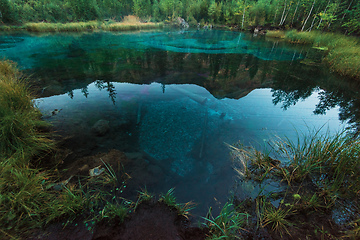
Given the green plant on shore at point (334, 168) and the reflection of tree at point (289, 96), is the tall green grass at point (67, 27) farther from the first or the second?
the green plant on shore at point (334, 168)

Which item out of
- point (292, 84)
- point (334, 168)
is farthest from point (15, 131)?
point (292, 84)

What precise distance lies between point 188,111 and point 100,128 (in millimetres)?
3137

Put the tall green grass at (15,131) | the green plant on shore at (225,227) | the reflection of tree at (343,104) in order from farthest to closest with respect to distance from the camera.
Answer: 1. the reflection of tree at (343,104)
2. the tall green grass at (15,131)
3. the green plant on shore at (225,227)

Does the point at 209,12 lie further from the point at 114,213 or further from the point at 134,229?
the point at 134,229

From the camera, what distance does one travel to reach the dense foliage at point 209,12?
896 inches

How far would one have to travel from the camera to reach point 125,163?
352cm

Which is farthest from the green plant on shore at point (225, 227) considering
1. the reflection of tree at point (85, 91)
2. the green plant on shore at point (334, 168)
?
the reflection of tree at point (85, 91)

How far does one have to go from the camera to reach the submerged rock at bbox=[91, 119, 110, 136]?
4426mm

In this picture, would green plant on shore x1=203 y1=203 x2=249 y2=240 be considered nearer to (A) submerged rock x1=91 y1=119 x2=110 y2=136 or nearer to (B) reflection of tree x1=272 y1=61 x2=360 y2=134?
(A) submerged rock x1=91 y1=119 x2=110 y2=136

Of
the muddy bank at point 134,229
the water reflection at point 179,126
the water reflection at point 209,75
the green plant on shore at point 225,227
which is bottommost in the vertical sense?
the water reflection at point 179,126

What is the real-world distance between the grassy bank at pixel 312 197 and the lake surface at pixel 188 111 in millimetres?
304

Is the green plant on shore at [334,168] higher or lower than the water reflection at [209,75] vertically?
higher

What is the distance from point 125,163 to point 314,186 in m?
3.88

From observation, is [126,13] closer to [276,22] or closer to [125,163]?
[276,22]
